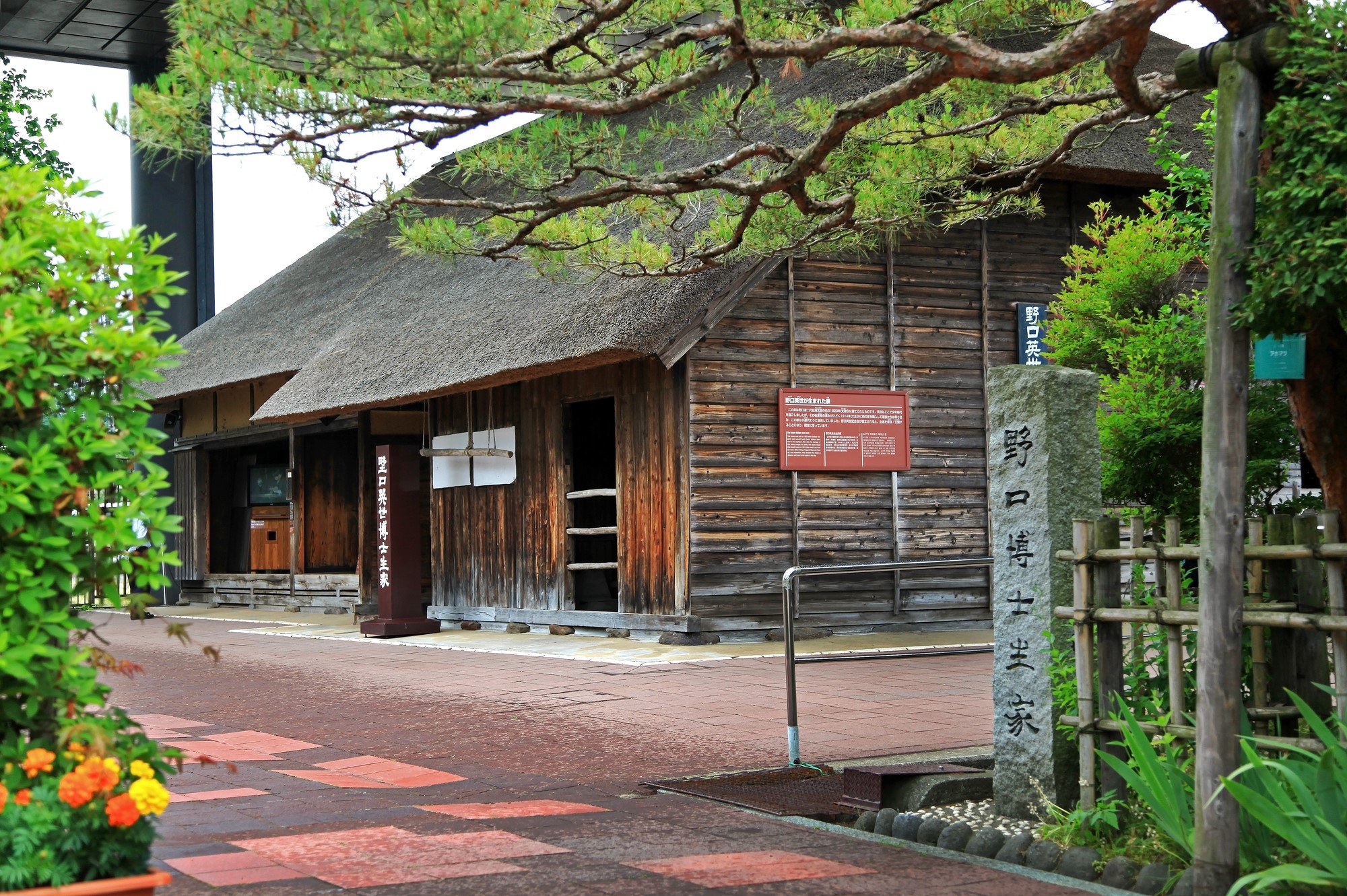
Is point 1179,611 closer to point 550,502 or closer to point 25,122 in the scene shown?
point 550,502

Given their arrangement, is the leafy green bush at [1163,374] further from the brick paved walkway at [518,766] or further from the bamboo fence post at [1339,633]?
the brick paved walkway at [518,766]

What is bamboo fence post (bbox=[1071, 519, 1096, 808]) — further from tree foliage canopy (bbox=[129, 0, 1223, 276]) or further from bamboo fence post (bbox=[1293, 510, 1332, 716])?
tree foliage canopy (bbox=[129, 0, 1223, 276])

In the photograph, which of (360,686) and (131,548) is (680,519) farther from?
(131,548)

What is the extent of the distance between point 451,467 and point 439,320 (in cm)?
162

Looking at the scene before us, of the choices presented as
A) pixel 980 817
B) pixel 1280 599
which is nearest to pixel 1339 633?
pixel 1280 599

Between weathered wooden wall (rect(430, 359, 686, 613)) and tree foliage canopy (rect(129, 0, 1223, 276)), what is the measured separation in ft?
8.60

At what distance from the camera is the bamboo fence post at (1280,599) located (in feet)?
13.0

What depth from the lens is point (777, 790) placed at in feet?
18.4

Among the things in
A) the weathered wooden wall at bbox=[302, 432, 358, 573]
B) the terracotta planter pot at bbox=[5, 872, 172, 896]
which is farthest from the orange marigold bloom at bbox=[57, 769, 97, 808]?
the weathered wooden wall at bbox=[302, 432, 358, 573]

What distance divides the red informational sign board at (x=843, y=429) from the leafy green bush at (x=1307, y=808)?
27.1 ft

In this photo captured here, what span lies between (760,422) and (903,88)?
685cm

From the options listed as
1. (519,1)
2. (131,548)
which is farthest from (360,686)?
(131,548)

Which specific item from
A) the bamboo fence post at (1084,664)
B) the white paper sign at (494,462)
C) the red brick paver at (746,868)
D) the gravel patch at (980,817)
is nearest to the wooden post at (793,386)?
the white paper sign at (494,462)

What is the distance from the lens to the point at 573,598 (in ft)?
43.3
